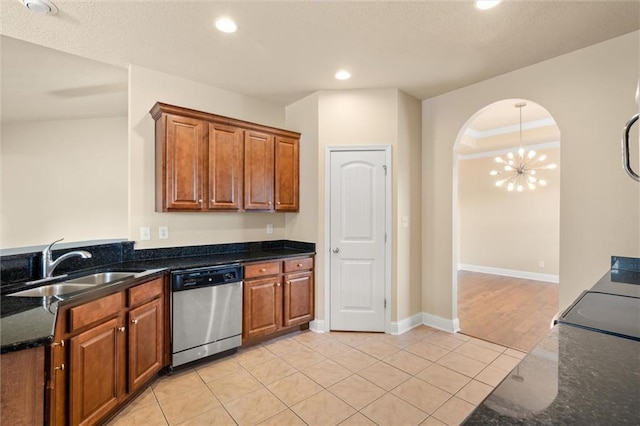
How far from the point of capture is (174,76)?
3139 mm

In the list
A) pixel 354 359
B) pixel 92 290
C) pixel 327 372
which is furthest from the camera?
pixel 354 359

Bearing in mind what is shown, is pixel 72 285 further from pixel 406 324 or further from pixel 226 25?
pixel 406 324

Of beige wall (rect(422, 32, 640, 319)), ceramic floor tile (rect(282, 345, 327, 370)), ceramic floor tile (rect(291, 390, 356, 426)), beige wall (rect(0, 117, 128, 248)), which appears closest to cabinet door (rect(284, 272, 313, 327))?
ceramic floor tile (rect(282, 345, 327, 370))

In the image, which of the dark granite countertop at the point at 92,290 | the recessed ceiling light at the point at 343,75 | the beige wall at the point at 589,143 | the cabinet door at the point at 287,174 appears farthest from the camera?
the cabinet door at the point at 287,174

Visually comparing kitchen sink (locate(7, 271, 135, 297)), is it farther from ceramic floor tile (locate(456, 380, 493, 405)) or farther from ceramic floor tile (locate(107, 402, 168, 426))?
ceramic floor tile (locate(456, 380, 493, 405))

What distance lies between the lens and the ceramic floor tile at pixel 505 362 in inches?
105

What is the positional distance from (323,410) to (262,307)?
1239 mm

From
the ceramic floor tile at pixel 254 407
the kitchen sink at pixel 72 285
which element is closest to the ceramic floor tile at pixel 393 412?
the ceramic floor tile at pixel 254 407

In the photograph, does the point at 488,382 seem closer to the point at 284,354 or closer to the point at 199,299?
the point at 284,354

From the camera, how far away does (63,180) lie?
444cm

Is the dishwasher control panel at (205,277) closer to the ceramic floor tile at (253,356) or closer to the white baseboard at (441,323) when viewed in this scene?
the ceramic floor tile at (253,356)

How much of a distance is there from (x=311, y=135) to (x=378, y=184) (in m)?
0.99

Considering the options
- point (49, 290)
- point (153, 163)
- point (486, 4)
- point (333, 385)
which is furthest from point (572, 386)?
point (153, 163)

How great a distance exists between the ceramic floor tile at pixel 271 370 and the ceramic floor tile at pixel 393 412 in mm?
777
